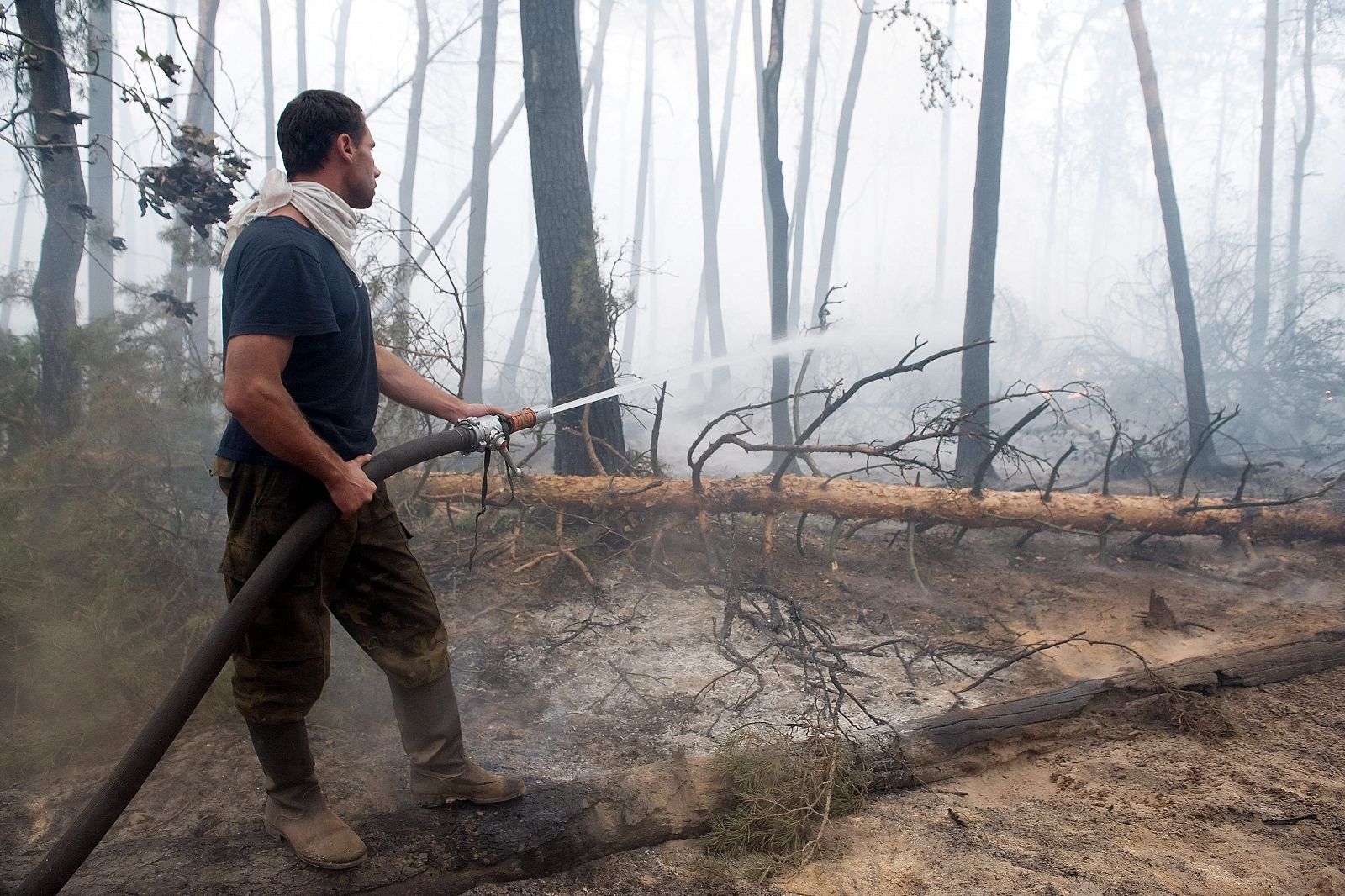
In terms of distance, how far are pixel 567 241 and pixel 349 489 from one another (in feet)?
14.2

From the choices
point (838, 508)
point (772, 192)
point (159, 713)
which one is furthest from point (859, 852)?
point (772, 192)

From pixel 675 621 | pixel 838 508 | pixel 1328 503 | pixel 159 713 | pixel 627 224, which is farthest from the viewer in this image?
pixel 627 224

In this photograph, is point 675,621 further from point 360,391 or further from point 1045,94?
point 1045,94

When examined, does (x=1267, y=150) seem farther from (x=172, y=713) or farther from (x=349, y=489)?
(x=172, y=713)

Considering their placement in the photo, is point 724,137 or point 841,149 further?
point 724,137

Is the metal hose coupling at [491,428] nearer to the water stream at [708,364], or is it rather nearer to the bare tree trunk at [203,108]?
the water stream at [708,364]

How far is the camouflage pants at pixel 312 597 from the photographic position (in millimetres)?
2076

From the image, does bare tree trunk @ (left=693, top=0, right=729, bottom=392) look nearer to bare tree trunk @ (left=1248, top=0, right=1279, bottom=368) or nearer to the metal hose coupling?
bare tree trunk @ (left=1248, top=0, right=1279, bottom=368)

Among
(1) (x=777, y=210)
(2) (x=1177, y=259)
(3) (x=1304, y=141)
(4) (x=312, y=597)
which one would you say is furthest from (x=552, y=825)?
(3) (x=1304, y=141)

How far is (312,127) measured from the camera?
2.10 m

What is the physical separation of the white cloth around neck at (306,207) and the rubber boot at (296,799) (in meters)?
1.41

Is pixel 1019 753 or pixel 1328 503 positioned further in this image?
pixel 1328 503

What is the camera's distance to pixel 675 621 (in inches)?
177

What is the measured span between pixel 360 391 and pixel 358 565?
54 centimetres
